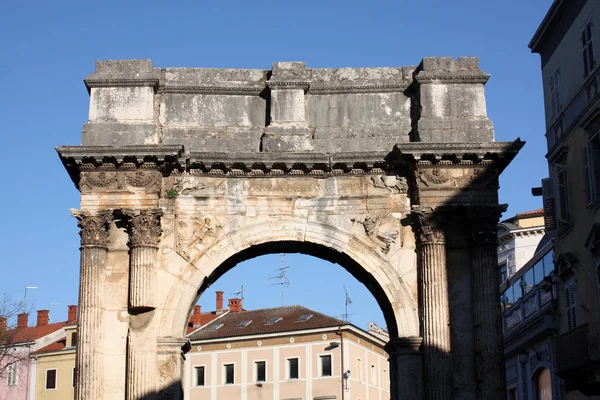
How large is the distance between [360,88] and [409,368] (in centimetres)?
489

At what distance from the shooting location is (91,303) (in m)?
17.4

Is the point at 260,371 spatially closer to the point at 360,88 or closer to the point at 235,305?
the point at 235,305

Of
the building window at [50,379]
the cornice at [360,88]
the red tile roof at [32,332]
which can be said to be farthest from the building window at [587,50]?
the red tile roof at [32,332]

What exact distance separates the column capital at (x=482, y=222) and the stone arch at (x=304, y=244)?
3.97 ft

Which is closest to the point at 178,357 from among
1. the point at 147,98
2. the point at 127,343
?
the point at 127,343

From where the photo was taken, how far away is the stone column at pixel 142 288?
17.3 metres

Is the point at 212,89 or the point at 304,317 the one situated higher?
the point at 304,317

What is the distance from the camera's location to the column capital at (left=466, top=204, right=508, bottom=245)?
1766 cm

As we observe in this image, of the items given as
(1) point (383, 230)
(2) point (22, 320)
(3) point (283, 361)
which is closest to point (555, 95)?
(1) point (383, 230)

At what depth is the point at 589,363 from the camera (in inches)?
725

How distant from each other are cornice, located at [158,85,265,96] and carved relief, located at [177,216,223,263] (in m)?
2.24

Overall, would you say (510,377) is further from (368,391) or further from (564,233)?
(368,391)

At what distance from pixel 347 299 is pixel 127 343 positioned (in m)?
28.8

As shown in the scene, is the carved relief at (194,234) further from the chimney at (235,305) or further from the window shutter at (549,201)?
the chimney at (235,305)
